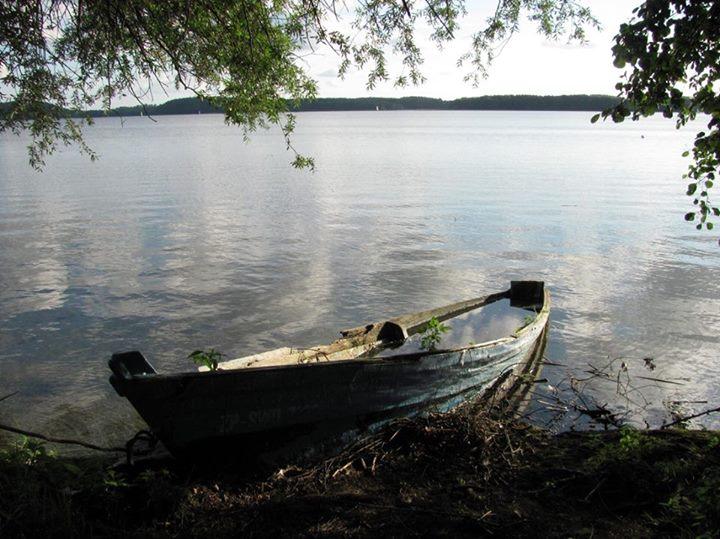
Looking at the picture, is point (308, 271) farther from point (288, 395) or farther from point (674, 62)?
point (674, 62)

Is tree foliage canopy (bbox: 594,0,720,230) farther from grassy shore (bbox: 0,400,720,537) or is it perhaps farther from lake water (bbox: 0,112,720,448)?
lake water (bbox: 0,112,720,448)

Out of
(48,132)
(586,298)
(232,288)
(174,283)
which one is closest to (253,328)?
(232,288)

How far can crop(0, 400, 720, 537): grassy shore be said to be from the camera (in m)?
4.31

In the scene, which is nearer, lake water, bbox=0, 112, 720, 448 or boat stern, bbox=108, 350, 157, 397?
boat stern, bbox=108, 350, 157, 397

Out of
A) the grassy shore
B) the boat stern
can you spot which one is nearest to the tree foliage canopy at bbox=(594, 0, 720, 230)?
the grassy shore

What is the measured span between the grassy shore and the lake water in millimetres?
2131

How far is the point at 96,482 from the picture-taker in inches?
186

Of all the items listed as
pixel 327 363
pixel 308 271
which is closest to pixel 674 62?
pixel 327 363

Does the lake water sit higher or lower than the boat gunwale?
lower

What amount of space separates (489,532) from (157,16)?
6.17m

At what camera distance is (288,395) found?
4.94 meters

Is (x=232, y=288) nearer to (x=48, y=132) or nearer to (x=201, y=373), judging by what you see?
(x=48, y=132)

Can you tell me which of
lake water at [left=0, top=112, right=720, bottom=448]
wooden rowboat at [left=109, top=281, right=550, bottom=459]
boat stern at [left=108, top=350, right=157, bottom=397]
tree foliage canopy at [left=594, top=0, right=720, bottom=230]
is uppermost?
tree foliage canopy at [left=594, top=0, right=720, bottom=230]

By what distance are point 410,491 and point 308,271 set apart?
9.52 m
